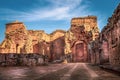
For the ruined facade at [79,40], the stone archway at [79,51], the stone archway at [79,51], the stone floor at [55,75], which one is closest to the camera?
the stone floor at [55,75]

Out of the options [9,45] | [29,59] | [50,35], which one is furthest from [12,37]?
[29,59]

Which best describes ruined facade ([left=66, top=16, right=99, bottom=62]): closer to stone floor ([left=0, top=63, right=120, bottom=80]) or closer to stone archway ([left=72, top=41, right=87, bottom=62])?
stone archway ([left=72, top=41, right=87, bottom=62])

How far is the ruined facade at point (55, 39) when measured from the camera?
33531mm

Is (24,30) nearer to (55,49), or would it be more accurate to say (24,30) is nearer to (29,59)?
(55,49)

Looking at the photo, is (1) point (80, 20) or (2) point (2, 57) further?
(1) point (80, 20)

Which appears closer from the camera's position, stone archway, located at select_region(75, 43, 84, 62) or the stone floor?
the stone floor

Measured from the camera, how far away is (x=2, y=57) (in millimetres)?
13156

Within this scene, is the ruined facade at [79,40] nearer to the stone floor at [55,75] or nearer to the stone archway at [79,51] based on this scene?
the stone archway at [79,51]

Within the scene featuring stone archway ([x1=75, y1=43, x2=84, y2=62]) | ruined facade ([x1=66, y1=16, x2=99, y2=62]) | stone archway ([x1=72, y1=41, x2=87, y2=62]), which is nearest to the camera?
ruined facade ([x1=66, y1=16, x2=99, y2=62])

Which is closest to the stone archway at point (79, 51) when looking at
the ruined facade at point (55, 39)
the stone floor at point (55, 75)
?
the ruined facade at point (55, 39)

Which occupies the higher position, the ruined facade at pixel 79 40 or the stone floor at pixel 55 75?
the ruined facade at pixel 79 40

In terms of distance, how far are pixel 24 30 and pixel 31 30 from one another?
2.57m

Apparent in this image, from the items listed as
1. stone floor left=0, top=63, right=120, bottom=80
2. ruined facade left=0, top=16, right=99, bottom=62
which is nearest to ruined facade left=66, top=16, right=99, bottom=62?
ruined facade left=0, top=16, right=99, bottom=62

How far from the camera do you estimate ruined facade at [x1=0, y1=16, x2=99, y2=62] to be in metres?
33.5
